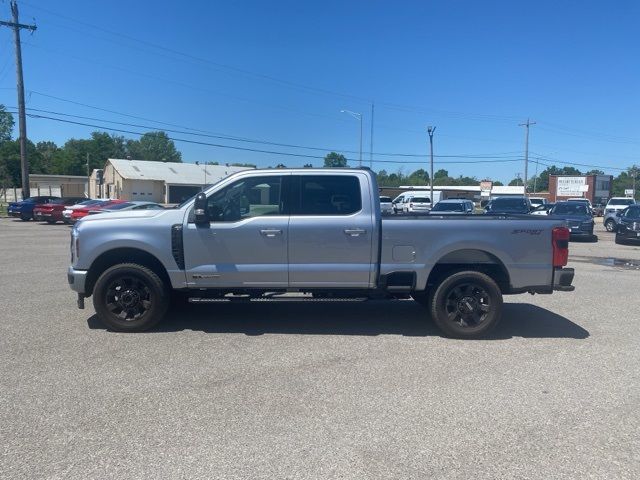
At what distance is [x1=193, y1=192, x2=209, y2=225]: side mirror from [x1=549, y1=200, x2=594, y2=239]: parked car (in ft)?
58.7

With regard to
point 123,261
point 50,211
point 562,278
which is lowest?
point 562,278

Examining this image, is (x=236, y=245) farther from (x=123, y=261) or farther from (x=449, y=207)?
(x=449, y=207)

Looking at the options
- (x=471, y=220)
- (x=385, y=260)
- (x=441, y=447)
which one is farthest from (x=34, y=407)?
(x=471, y=220)

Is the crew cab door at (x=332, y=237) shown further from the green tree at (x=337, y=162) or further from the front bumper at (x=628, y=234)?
the front bumper at (x=628, y=234)

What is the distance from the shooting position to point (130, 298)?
6957 millimetres

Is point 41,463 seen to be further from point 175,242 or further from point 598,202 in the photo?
point 598,202

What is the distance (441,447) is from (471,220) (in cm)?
357

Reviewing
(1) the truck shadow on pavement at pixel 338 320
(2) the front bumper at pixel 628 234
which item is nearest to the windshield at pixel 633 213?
(2) the front bumper at pixel 628 234

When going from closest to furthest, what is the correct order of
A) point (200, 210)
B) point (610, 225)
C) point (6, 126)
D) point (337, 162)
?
point (200, 210)
point (337, 162)
point (610, 225)
point (6, 126)

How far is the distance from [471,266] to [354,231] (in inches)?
63.9

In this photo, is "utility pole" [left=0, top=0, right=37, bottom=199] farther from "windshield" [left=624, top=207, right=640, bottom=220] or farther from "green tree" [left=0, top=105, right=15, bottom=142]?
"green tree" [left=0, top=105, right=15, bottom=142]

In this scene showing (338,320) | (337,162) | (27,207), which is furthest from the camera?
(27,207)

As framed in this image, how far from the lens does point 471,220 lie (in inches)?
272

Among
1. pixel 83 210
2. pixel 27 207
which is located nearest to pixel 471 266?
pixel 83 210
